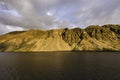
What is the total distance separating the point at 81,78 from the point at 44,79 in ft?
29.7

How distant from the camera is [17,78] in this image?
3947 centimetres

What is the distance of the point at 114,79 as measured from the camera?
38.2 meters

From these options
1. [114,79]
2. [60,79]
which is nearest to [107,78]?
[114,79]

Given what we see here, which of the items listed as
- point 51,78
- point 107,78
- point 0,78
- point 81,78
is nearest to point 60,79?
point 51,78

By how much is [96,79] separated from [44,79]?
1238 centimetres

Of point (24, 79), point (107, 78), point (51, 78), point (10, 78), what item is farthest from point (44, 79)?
point (107, 78)

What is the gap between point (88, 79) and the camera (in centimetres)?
3862

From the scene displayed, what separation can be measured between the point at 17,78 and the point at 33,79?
4.03 meters

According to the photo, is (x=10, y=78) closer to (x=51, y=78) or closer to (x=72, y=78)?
(x=51, y=78)

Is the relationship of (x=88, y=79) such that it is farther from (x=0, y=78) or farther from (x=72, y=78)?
(x=0, y=78)

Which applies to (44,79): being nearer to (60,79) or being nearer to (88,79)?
(60,79)

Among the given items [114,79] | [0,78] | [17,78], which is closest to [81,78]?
[114,79]

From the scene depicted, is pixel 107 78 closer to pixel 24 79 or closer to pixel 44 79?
pixel 44 79

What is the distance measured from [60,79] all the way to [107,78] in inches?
451
